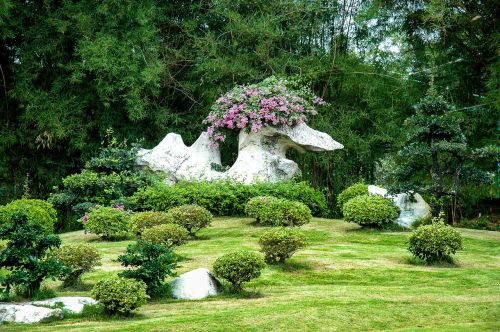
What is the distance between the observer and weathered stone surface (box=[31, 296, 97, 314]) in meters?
8.60

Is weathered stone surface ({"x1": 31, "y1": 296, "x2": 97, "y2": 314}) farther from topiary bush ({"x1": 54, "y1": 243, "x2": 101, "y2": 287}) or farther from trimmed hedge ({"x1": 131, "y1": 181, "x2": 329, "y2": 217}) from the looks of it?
trimmed hedge ({"x1": 131, "y1": 181, "x2": 329, "y2": 217})

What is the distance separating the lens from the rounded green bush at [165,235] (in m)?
11.5

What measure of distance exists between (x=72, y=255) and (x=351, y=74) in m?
10.6

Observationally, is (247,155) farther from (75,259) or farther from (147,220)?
(75,259)

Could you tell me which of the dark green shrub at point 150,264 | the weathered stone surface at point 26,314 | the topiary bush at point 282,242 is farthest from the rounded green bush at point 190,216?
the weathered stone surface at point 26,314

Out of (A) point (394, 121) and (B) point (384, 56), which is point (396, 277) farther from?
(B) point (384, 56)

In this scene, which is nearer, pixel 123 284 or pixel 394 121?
pixel 123 284

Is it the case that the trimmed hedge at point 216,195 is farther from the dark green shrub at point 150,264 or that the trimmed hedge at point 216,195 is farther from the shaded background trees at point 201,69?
the dark green shrub at point 150,264

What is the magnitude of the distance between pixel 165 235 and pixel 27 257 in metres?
2.97

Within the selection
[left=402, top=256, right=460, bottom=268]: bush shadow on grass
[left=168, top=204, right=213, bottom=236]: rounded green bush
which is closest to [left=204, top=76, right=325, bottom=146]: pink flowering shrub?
[left=168, top=204, right=213, bottom=236]: rounded green bush

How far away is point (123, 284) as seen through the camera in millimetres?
8367

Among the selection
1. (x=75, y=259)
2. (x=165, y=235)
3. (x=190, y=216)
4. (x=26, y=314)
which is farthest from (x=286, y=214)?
(x=26, y=314)

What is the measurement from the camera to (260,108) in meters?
17.5

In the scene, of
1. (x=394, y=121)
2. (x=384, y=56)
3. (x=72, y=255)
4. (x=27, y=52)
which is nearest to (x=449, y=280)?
(x=72, y=255)
